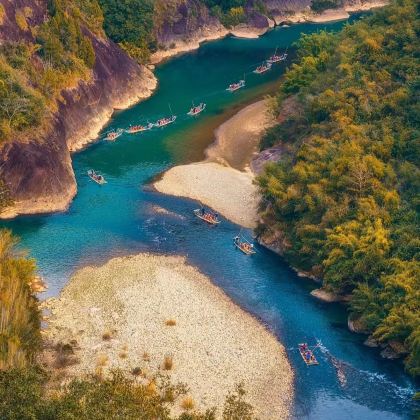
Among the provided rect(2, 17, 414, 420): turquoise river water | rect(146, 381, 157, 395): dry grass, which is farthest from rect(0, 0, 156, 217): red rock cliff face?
rect(146, 381, 157, 395): dry grass

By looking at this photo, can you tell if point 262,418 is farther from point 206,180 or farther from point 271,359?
point 206,180

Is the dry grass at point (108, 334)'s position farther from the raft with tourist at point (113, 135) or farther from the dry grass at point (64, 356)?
the raft with tourist at point (113, 135)

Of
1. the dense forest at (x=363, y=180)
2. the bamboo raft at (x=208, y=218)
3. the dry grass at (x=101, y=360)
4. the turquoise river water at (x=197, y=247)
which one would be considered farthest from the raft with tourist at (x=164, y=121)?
the dry grass at (x=101, y=360)

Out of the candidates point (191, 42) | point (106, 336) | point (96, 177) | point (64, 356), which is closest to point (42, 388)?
point (64, 356)

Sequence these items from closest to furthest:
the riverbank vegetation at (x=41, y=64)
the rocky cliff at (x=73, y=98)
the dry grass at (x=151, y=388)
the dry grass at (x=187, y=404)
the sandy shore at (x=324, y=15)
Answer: the dry grass at (x=151, y=388) → the dry grass at (x=187, y=404) → the rocky cliff at (x=73, y=98) → the riverbank vegetation at (x=41, y=64) → the sandy shore at (x=324, y=15)

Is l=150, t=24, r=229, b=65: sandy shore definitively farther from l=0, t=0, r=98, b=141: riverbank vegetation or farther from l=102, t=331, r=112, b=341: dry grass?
l=102, t=331, r=112, b=341: dry grass
